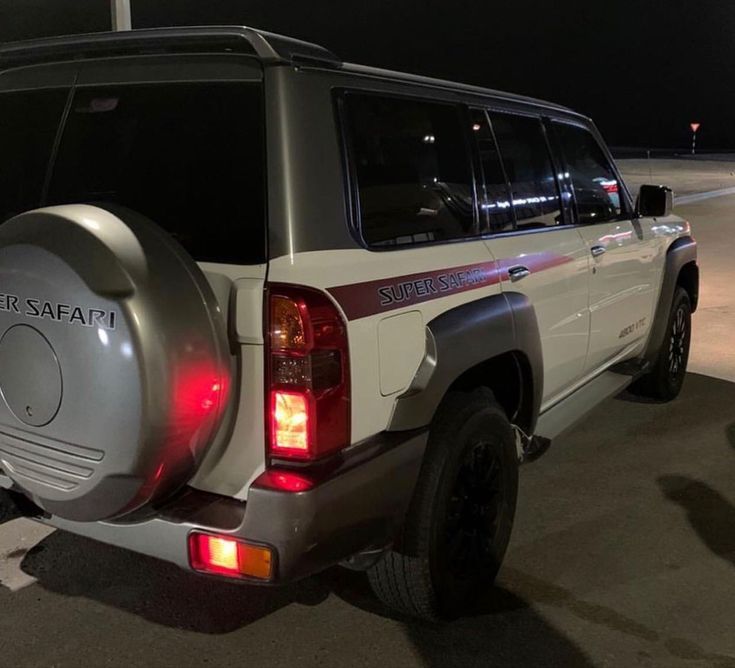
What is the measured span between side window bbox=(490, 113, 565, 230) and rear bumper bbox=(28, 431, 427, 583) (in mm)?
1427

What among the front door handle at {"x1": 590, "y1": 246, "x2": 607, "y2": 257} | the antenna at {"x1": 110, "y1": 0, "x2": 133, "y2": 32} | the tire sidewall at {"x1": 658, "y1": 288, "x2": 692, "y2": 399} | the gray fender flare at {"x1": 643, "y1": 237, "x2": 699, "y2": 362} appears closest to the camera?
the front door handle at {"x1": 590, "y1": 246, "x2": 607, "y2": 257}

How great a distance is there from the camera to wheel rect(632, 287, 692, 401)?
5539 mm

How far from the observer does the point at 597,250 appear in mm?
4219

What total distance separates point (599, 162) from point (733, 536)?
2062mm

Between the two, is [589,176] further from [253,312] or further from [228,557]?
[228,557]

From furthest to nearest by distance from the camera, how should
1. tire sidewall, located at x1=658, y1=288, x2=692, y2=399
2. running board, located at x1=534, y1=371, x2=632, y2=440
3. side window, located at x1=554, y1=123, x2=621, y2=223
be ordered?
tire sidewall, located at x1=658, y1=288, x2=692, y2=399 → side window, located at x1=554, y1=123, x2=621, y2=223 → running board, located at x1=534, y1=371, x2=632, y2=440

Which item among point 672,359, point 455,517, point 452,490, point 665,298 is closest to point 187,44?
point 452,490

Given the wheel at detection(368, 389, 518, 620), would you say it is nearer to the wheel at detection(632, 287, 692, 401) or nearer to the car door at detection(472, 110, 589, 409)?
the car door at detection(472, 110, 589, 409)

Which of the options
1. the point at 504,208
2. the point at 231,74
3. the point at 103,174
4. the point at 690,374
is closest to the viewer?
the point at 231,74

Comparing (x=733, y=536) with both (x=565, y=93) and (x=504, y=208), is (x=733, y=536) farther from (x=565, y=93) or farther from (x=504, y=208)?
(x=565, y=93)

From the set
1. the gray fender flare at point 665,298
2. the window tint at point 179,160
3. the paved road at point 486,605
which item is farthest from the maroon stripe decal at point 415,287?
the gray fender flare at point 665,298

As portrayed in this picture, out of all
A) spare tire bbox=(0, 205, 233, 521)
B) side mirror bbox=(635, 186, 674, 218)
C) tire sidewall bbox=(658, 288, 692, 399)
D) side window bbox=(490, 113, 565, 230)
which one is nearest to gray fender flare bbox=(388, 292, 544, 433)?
side window bbox=(490, 113, 565, 230)

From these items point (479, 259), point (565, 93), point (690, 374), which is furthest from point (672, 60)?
point (479, 259)

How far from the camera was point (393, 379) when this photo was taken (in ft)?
8.66
